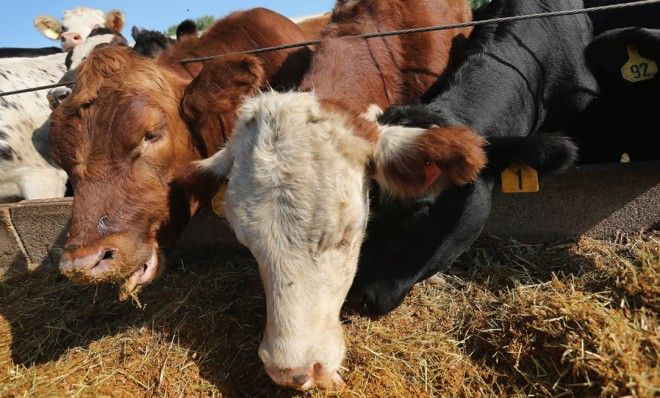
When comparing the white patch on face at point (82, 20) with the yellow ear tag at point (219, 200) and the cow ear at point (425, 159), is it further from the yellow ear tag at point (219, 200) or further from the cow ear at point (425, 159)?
the cow ear at point (425, 159)

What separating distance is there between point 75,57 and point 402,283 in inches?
171

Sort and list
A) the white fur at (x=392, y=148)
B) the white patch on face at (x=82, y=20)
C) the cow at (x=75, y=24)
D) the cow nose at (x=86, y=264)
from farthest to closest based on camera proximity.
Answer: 1. the white patch on face at (x=82, y=20)
2. the cow at (x=75, y=24)
3. the cow nose at (x=86, y=264)
4. the white fur at (x=392, y=148)

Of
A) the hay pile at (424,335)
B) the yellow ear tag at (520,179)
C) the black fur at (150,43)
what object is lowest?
the hay pile at (424,335)

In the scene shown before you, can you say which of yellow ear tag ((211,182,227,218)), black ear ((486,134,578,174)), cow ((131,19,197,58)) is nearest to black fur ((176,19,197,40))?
cow ((131,19,197,58))

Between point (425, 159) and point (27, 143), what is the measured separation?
4.21 m

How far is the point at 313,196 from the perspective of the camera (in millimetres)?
2078

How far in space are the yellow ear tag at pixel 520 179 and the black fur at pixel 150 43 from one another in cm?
292

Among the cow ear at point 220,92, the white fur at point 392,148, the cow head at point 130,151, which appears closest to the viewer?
the white fur at point 392,148

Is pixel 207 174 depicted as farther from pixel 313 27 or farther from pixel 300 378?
pixel 313 27

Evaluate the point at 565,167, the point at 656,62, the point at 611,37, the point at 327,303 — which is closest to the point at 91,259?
the point at 327,303

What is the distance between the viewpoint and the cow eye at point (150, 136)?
2.95 m

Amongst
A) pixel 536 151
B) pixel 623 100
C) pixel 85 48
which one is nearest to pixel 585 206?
pixel 623 100

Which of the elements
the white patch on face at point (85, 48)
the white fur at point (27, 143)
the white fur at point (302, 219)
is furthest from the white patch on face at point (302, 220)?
the white patch on face at point (85, 48)

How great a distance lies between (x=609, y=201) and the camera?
330 centimetres
